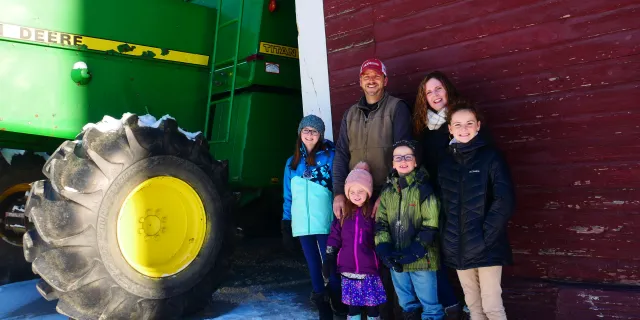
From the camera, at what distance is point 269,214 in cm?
580

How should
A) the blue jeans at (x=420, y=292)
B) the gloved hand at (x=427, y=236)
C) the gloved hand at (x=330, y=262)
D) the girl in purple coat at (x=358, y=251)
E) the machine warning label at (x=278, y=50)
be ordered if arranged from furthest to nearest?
the machine warning label at (x=278, y=50) < the gloved hand at (x=330, y=262) < the girl in purple coat at (x=358, y=251) < the blue jeans at (x=420, y=292) < the gloved hand at (x=427, y=236)

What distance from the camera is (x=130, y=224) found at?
3.63m

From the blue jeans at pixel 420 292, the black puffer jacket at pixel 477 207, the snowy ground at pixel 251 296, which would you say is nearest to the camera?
the black puffer jacket at pixel 477 207

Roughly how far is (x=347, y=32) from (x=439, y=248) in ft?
6.55

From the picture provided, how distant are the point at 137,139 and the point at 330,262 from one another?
4.97 feet

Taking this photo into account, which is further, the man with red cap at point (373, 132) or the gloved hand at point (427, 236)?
the man with red cap at point (373, 132)

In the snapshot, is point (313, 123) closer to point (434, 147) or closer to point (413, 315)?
point (434, 147)

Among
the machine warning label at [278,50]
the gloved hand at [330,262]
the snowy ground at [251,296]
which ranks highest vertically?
the machine warning label at [278,50]

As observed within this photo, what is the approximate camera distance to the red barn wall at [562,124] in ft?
9.56

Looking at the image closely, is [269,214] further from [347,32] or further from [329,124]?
[347,32]

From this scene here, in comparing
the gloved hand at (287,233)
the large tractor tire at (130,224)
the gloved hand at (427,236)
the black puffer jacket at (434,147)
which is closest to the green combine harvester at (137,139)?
the large tractor tire at (130,224)

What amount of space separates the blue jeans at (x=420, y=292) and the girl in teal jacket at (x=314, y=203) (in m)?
0.49

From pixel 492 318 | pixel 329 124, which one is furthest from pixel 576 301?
pixel 329 124

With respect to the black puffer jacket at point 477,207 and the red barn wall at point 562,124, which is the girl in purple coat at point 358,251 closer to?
the black puffer jacket at point 477,207
